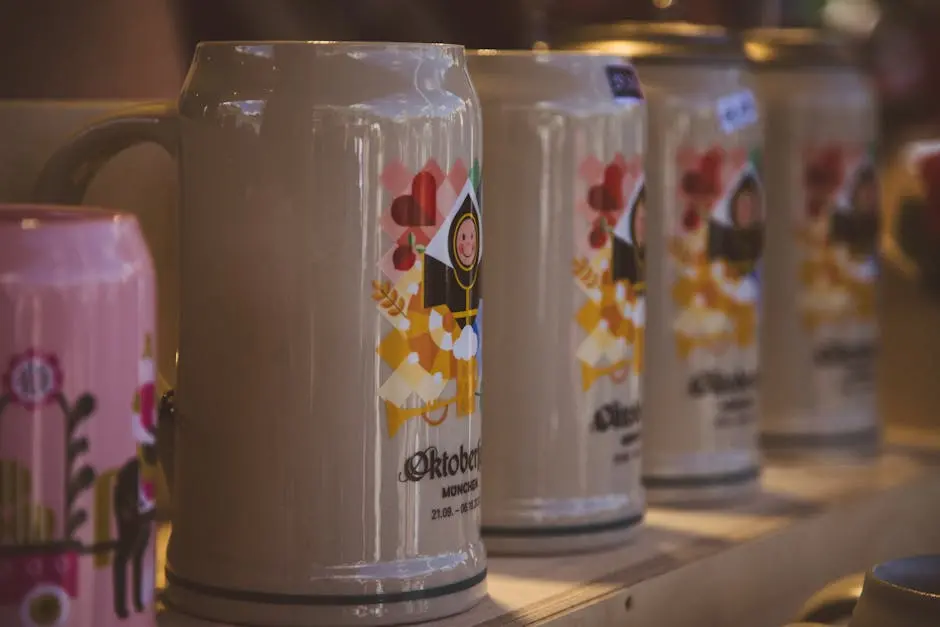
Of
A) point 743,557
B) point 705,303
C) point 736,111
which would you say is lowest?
point 743,557

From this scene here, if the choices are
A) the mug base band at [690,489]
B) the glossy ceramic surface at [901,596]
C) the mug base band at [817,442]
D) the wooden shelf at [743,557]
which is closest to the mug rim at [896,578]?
the glossy ceramic surface at [901,596]

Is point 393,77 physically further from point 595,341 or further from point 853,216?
point 853,216

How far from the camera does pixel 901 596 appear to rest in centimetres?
59

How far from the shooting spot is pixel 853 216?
99 cm

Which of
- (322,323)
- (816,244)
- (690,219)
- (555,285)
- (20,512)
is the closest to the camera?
(20,512)

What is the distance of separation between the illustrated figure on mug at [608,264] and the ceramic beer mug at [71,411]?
276 millimetres

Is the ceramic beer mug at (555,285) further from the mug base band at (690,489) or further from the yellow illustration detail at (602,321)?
the mug base band at (690,489)

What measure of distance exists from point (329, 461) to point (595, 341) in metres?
0.19

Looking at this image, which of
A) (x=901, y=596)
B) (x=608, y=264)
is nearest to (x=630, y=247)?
(x=608, y=264)

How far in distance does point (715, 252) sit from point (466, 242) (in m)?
0.27

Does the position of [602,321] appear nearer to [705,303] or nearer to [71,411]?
[705,303]

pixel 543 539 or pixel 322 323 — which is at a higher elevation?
pixel 322 323

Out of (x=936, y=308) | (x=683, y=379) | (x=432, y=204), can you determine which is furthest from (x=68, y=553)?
(x=936, y=308)

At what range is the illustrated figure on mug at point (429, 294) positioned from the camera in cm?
59
